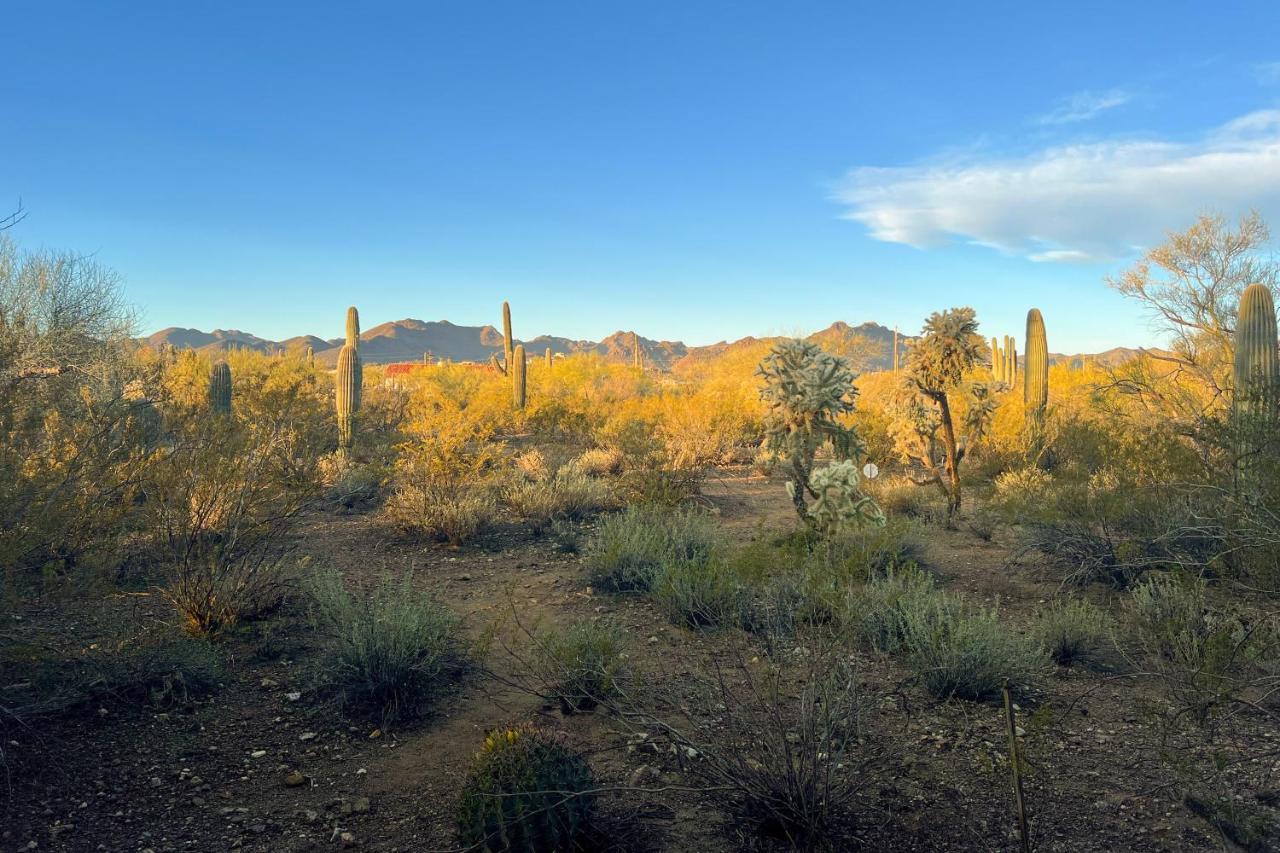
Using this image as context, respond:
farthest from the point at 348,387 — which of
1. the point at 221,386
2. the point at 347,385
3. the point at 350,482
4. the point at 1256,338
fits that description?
the point at 1256,338

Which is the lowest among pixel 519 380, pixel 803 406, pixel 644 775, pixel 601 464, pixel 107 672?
pixel 644 775

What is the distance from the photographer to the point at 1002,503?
33.6 ft

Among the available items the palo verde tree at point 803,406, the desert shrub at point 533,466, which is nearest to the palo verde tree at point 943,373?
the palo verde tree at point 803,406

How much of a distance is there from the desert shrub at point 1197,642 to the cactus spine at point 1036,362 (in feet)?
45.9

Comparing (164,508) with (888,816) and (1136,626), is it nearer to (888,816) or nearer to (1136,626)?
(888,816)

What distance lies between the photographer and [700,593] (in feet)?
22.6

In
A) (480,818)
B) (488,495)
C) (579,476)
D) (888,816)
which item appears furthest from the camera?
(579,476)

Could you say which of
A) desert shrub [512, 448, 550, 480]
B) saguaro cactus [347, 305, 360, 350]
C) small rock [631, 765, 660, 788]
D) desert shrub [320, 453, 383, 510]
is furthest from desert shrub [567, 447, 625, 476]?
saguaro cactus [347, 305, 360, 350]

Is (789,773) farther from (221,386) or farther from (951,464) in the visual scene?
(221,386)

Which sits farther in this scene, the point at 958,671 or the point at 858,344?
the point at 858,344

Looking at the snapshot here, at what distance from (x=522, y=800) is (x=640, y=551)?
4.87 meters

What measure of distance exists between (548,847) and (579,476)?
32.8 ft

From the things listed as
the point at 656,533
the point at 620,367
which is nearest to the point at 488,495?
the point at 656,533

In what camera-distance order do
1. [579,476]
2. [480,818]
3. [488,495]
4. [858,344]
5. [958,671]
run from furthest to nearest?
[858,344] < [579,476] < [488,495] < [958,671] < [480,818]
